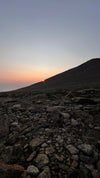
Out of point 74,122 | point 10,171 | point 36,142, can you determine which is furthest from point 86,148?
point 10,171

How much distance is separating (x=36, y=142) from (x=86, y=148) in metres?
1.08

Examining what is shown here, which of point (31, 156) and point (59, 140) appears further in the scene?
point (59, 140)

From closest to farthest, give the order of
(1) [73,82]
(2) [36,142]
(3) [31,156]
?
(3) [31,156]
(2) [36,142]
(1) [73,82]

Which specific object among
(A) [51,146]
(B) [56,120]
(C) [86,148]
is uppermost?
(B) [56,120]

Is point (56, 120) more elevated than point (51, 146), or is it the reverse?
point (56, 120)

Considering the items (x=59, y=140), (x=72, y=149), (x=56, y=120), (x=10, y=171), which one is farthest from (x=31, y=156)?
(x=56, y=120)

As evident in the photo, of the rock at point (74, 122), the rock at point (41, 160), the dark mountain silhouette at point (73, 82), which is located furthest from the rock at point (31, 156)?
the dark mountain silhouette at point (73, 82)

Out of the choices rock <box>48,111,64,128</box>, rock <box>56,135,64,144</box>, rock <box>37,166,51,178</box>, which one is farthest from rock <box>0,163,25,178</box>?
rock <box>48,111,64,128</box>

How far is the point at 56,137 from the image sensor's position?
6.98 ft

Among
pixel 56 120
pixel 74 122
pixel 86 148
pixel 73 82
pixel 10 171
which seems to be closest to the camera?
pixel 10 171

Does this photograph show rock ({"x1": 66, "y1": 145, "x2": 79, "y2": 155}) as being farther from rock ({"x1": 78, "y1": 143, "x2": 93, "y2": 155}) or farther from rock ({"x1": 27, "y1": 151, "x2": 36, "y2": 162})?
rock ({"x1": 27, "y1": 151, "x2": 36, "y2": 162})

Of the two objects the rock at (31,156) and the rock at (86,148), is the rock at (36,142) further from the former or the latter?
the rock at (86,148)

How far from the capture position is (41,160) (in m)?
1.61

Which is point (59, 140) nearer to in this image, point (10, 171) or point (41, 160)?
point (41, 160)
